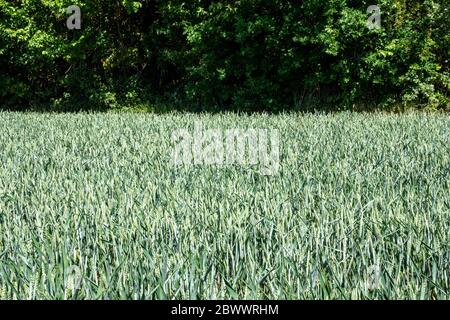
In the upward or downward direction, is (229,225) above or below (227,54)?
below

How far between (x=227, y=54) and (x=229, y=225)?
10.7 meters

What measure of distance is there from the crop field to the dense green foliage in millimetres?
6032

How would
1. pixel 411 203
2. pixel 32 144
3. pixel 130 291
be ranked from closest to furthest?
1. pixel 130 291
2. pixel 411 203
3. pixel 32 144

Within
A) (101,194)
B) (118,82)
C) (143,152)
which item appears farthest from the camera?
(118,82)

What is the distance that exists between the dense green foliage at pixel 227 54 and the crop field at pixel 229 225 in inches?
237

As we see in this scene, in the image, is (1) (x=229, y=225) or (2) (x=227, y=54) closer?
(1) (x=229, y=225)

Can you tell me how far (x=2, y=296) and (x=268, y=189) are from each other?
82.7 inches

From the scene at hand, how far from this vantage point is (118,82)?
14727 millimetres

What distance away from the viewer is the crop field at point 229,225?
229 cm

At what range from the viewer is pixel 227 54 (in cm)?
1330

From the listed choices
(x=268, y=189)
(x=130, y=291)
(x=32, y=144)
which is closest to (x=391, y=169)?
(x=268, y=189)

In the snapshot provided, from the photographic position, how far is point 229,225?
9.80ft
